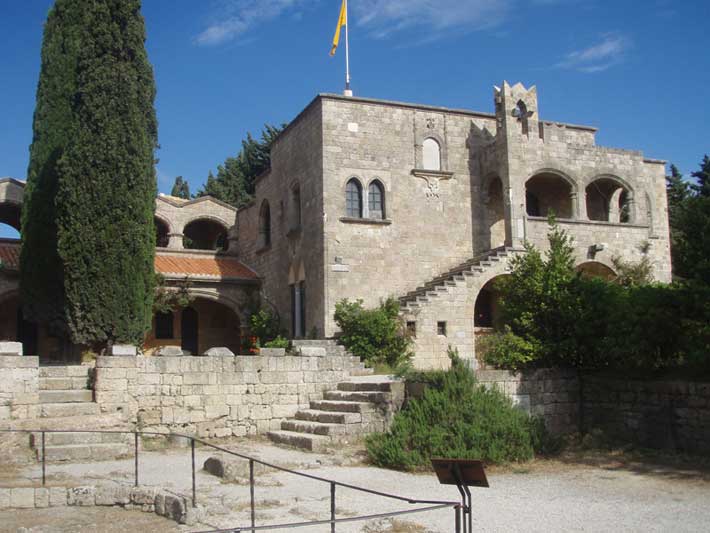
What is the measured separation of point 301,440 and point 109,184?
840 centimetres

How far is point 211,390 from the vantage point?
49.6 ft

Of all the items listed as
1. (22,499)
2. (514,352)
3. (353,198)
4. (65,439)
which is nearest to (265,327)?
(353,198)

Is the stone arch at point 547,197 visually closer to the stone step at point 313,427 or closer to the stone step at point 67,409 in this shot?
the stone step at point 313,427

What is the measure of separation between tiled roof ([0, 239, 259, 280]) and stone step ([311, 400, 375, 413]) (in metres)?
11.6

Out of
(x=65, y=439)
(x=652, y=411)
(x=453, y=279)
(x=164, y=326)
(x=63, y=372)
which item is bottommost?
(x=65, y=439)

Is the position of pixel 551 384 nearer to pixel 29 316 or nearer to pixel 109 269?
pixel 109 269

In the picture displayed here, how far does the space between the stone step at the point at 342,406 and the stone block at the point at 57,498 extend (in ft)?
20.7

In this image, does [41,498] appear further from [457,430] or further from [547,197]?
[547,197]

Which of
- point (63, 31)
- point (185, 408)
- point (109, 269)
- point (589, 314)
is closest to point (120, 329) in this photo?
point (109, 269)

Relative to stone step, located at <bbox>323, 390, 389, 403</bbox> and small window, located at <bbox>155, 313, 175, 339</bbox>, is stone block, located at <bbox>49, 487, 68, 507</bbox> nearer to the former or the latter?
stone step, located at <bbox>323, 390, 389, 403</bbox>

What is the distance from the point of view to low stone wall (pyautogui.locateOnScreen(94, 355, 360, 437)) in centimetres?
1425

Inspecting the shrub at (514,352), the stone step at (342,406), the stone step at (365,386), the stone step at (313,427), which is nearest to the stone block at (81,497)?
the stone step at (313,427)

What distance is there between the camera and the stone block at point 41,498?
9.19m

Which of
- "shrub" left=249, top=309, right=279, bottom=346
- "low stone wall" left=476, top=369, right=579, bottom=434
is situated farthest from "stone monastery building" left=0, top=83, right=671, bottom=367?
"low stone wall" left=476, top=369, right=579, bottom=434
